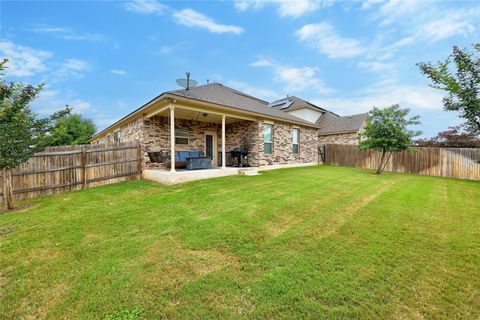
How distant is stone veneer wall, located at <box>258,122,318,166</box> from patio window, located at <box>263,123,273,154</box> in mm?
218

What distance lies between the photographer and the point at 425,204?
5.40 meters

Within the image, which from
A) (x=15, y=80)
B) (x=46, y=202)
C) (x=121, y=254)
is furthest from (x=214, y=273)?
(x=15, y=80)

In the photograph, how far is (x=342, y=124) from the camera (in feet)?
68.8

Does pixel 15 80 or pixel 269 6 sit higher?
pixel 269 6

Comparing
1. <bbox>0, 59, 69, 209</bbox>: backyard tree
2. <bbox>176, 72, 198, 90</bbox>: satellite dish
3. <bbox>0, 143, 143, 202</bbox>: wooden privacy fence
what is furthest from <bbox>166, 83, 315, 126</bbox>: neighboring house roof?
<bbox>0, 59, 69, 209</bbox>: backyard tree

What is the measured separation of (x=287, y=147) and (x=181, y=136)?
667 centimetres

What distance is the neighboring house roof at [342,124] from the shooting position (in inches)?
775

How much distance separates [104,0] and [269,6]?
775 centimetres

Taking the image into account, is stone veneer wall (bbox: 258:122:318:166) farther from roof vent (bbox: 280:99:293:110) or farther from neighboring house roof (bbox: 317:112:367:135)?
roof vent (bbox: 280:99:293:110)

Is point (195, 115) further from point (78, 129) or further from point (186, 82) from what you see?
point (78, 129)

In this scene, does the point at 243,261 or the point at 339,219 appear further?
the point at 339,219

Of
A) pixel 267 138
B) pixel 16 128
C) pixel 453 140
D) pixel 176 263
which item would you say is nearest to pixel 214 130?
pixel 267 138

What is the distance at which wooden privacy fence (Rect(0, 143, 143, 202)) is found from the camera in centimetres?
665

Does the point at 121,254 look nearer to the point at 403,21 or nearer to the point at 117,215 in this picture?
the point at 117,215
